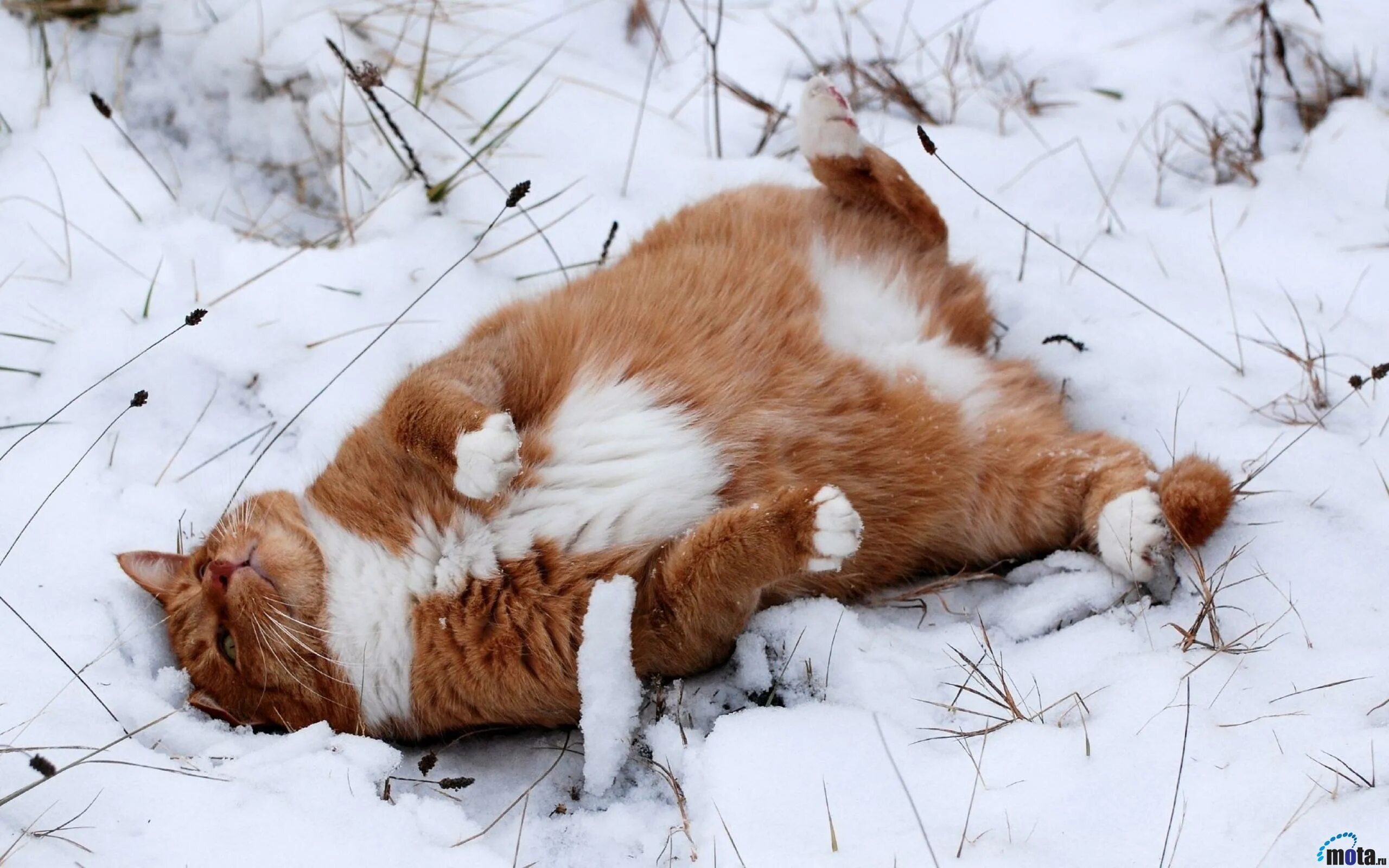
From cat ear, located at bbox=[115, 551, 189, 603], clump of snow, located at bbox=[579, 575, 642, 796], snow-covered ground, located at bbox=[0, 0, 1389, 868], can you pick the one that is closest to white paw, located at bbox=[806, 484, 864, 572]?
snow-covered ground, located at bbox=[0, 0, 1389, 868]

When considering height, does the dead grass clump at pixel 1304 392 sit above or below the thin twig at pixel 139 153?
below

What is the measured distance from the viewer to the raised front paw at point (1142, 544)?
2.74 metres

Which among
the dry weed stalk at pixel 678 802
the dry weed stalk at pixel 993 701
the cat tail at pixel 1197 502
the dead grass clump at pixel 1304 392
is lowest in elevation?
the dry weed stalk at pixel 678 802

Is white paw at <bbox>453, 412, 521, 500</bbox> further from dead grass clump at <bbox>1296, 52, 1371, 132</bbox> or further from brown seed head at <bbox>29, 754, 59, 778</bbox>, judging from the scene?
dead grass clump at <bbox>1296, 52, 1371, 132</bbox>

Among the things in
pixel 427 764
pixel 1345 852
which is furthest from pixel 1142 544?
pixel 427 764

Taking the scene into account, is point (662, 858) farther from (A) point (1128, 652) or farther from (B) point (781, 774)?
(A) point (1128, 652)

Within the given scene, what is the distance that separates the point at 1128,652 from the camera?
2490 millimetres

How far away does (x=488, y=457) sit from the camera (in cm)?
249

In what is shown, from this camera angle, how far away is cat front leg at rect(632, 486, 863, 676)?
8.04 feet

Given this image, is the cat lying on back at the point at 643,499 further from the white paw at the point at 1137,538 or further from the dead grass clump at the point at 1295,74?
the dead grass clump at the point at 1295,74

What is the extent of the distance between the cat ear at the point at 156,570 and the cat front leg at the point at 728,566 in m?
1.26

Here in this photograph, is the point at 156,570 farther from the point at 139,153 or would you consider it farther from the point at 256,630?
the point at 139,153

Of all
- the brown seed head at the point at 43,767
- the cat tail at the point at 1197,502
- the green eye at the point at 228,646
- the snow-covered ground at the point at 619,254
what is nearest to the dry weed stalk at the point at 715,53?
the snow-covered ground at the point at 619,254

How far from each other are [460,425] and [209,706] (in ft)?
3.09
